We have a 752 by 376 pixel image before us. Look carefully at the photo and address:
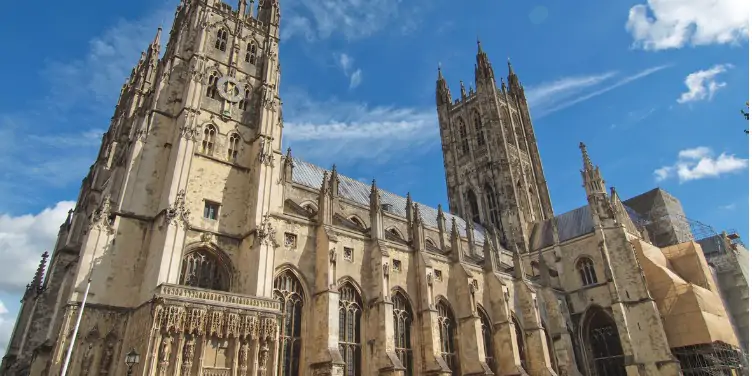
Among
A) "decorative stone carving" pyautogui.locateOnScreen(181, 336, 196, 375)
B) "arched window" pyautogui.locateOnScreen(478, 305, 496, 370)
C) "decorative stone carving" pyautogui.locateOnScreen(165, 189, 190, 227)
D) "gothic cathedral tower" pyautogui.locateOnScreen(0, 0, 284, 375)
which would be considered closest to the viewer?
"decorative stone carving" pyautogui.locateOnScreen(181, 336, 196, 375)

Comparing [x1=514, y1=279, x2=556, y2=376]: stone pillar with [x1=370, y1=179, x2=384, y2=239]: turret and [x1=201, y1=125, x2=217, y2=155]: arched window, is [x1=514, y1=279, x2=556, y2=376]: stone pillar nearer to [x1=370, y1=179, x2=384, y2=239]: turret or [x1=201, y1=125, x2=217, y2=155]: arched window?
[x1=370, y1=179, x2=384, y2=239]: turret

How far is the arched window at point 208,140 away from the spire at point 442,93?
38.0 metres

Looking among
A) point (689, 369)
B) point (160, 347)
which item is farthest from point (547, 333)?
point (160, 347)

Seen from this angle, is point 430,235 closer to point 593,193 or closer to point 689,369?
point 593,193

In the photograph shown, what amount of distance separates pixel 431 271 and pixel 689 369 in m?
19.5

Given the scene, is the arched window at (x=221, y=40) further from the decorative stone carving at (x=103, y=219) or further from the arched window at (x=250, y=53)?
the decorative stone carving at (x=103, y=219)

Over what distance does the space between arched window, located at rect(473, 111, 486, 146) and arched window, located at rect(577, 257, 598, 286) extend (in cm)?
1771

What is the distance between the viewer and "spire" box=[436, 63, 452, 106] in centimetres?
5774

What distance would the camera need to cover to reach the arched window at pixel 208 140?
23.8 metres

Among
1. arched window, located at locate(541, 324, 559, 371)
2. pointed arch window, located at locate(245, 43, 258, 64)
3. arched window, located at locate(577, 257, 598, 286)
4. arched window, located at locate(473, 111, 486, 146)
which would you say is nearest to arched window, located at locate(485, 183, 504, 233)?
arched window, located at locate(473, 111, 486, 146)

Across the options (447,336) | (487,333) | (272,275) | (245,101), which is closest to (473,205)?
(487,333)

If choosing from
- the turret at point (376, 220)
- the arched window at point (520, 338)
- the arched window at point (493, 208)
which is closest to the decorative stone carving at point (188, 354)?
the turret at point (376, 220)

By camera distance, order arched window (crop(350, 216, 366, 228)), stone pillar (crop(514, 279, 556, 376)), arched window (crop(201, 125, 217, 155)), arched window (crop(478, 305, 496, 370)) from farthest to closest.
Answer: arched window (crop(350, 216, 366, 228))
stone pillar (crop(514, 279, 556, 376))
arched window (crop(478, 305, 496, 370))
arched window (crop(201, 125, 217, 155))

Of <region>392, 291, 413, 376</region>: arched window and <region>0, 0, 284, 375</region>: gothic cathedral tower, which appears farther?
<region>392, 291, 413, 376</region>: arched window
